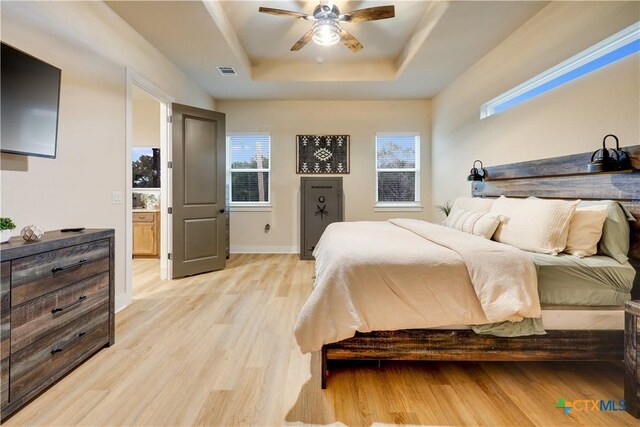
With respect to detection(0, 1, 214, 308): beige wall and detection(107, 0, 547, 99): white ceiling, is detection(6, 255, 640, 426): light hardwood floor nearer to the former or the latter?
detection(0, 1, 214, 308): beige wall

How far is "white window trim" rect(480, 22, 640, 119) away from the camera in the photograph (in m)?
1.94

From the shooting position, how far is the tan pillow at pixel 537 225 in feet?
6.39

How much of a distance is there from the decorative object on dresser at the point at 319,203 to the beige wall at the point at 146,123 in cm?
288

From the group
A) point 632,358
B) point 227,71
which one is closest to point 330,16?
point 227,71

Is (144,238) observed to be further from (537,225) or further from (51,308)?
(537,225)

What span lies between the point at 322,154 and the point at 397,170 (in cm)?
146

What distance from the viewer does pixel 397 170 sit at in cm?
540

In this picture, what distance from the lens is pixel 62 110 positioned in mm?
2182

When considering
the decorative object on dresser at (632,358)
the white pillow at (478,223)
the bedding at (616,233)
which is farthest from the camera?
the white pillow at (478,223)

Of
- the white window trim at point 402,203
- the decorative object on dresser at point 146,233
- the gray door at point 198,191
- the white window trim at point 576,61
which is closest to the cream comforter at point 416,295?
the white window trim at point 576,61

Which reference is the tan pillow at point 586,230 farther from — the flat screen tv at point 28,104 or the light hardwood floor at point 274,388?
the flat screen tv at point 28,104

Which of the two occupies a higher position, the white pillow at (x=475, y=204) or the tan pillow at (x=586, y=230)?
the white pillow at (x=475, y=204)

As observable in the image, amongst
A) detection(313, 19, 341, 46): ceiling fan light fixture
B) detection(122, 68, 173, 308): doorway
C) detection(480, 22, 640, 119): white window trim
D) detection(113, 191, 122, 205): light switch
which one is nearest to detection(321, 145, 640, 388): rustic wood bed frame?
detection(480, 22, 640, 119): white window trim

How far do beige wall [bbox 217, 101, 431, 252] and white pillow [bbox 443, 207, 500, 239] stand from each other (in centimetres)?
243
